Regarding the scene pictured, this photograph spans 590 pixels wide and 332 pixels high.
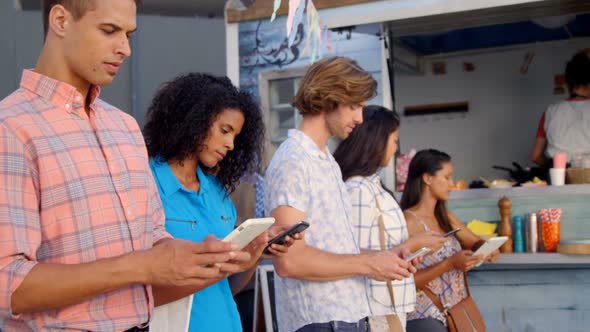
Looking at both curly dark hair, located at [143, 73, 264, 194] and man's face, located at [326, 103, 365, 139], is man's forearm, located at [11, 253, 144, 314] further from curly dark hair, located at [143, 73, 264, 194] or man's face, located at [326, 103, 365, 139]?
man's face, located at [326, 103, 365, 139]

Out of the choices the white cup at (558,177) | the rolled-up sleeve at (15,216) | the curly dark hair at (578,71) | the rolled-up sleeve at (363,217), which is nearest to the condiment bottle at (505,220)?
the white cup at (558,177)

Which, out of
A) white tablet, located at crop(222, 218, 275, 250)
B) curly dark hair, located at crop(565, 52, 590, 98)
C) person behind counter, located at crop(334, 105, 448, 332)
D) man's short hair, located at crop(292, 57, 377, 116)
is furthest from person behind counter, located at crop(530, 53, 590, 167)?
white tablet, located at crop(222, 218, 275, 250)

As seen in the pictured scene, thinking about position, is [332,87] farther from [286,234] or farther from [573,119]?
[573,119]

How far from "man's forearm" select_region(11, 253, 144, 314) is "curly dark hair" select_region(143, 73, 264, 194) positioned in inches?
51.3

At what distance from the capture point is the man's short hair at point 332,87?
316 cm

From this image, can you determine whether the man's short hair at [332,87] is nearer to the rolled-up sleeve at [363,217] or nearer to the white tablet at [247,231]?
the rolled-up sleeve at [363,217]

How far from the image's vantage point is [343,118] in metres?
3.19

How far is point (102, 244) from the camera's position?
5.19 ft

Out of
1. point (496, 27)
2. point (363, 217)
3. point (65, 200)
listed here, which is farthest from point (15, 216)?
point (496, 27)

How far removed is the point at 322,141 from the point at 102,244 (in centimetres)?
171

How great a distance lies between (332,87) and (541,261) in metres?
3.04

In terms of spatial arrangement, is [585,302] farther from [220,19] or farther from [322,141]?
[220,19]

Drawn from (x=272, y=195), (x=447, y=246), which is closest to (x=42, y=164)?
(x=272, y=195)

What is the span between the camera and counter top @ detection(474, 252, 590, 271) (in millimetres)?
5434
